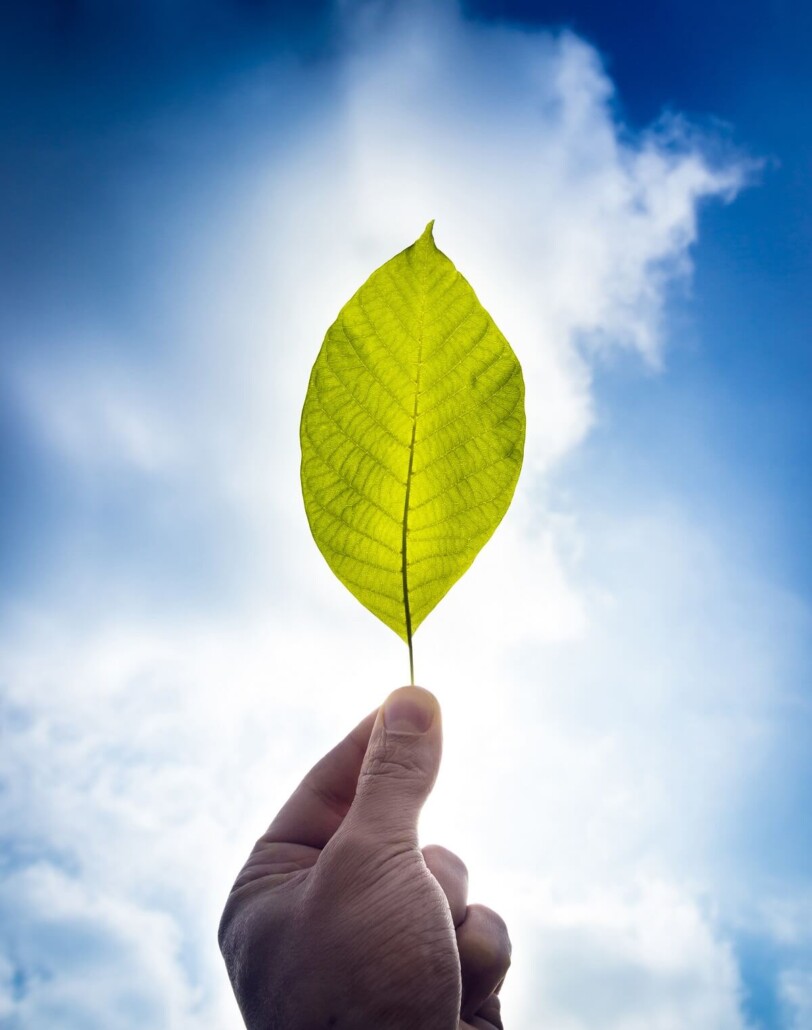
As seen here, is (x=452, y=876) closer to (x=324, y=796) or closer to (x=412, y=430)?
(x=324, y=796)

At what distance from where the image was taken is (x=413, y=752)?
163cm

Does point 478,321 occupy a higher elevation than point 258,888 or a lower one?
higher

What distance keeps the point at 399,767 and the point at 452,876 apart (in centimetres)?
80

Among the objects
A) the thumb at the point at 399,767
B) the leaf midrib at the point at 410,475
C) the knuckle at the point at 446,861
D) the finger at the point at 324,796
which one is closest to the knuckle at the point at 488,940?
the knuckle at the point at 446,861

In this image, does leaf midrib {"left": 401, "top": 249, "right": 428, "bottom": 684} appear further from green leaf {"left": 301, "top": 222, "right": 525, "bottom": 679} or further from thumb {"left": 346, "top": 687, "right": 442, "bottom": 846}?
thumb {"left": 346, "top": 687, "right": 442, "bottom": 846}

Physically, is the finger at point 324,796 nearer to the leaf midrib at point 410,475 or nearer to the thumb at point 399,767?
the thumb at point 399,767

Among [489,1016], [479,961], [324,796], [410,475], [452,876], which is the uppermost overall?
[410,475]

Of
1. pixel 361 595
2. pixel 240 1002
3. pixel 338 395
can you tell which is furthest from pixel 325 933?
pixel 338 395

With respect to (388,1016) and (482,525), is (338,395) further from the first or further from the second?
(388,1016)

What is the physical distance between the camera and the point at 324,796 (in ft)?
6.98

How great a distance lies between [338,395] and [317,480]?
7.5 inches

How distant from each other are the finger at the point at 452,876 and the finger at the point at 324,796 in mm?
322

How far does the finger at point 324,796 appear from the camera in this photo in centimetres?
206

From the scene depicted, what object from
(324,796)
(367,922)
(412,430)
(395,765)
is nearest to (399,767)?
(395,765)
